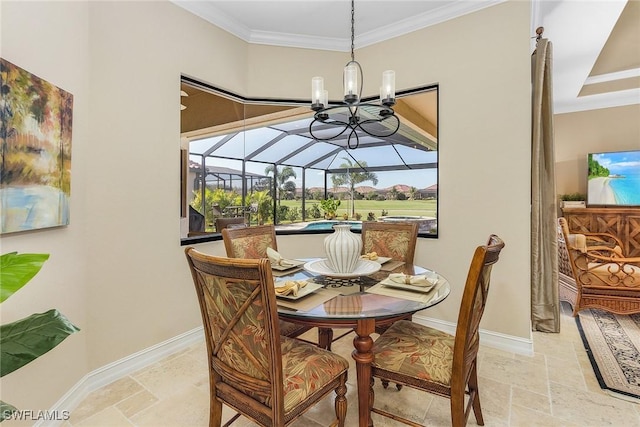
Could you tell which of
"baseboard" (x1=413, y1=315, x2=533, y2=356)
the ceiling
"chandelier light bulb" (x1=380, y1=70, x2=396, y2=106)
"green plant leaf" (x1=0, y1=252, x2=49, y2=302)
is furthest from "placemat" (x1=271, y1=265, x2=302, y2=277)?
the ceiling

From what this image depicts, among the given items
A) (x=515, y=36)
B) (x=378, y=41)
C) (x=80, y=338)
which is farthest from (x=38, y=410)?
(x=515, y=36)

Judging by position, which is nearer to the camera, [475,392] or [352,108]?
[475,392]

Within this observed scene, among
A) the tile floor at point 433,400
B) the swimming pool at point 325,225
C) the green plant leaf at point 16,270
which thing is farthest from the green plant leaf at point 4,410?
the swimming pool at point 325,225

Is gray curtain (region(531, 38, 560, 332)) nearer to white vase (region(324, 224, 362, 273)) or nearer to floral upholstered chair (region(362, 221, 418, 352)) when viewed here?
floral upholstered chair (region(362, 221, 418, 352))

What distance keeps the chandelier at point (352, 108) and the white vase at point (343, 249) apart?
35.9 inches

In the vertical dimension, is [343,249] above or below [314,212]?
below

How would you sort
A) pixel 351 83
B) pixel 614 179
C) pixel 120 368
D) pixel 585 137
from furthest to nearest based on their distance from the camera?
1. pixel 585 137
2. pixel 614 179
3. pixel 120 368
4. pixel 351 83

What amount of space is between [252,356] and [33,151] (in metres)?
1.51

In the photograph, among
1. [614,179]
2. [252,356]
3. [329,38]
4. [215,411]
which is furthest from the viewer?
[614,179]

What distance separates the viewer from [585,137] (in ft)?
16.7

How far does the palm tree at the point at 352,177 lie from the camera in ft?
11.6

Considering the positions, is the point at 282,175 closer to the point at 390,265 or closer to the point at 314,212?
the point at 314,212

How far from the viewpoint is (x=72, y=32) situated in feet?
6.12

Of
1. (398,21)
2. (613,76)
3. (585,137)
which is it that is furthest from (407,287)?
(585,137)
